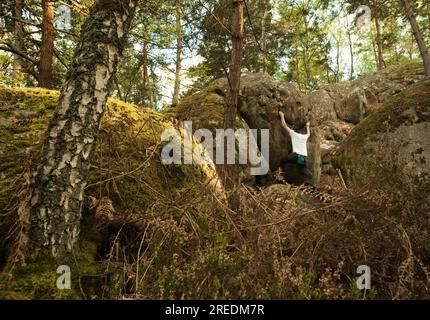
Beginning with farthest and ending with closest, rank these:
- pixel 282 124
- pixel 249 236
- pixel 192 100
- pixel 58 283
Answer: pixel 282 124 < pixel 192 100 < pixel 249 236 < pixel 58 283

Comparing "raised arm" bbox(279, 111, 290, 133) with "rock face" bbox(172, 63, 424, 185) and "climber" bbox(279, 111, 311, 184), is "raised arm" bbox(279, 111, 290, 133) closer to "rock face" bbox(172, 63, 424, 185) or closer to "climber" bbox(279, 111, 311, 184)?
"climber" bbox(279, 111, 311, 184)

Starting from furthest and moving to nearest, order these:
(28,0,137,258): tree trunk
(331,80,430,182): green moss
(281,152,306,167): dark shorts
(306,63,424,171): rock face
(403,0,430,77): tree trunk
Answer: (306,63,424,171): rock face → (403,0,430,77): tree trunk → (281,152,306,167): dark shorts → (331,80,430,182): green moss → (28,0,137,258): tree trunk

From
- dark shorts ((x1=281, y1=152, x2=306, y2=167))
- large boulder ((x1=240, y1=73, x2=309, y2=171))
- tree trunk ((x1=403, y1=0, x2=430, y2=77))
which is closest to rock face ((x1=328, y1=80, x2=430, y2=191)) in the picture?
dark shorts ((x1=281, y1=152, x2=306, y2=167))

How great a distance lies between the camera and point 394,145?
5.20 meters

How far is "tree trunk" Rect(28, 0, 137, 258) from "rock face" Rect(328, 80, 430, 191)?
10.2ft

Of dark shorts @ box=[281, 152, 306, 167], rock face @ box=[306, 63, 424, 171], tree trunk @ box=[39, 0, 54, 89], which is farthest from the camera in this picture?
rock face @ box=[306, 63, 424, 171]

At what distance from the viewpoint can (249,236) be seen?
3242 millimetres

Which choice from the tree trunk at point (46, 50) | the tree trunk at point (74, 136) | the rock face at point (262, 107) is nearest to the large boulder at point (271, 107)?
the rock face at point (262, 107)

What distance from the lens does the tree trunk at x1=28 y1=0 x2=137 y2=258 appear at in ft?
8.44

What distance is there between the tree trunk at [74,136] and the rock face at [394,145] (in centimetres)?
Result: 311

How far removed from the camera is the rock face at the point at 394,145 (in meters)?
4.18
